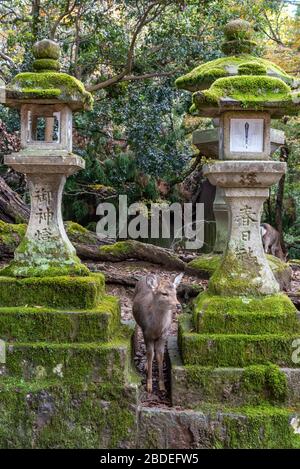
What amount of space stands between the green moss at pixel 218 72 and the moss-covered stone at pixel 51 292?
2.91 metres

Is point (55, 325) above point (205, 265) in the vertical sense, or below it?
below

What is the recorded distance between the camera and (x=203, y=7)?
31.3 feet

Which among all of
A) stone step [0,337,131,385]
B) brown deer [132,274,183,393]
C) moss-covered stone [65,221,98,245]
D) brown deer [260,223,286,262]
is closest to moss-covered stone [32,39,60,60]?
brown deer [132,274,183,393]

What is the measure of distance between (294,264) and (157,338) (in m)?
7.06

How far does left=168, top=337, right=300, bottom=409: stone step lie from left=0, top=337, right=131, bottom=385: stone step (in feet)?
1.58

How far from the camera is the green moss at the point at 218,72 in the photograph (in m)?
6.02

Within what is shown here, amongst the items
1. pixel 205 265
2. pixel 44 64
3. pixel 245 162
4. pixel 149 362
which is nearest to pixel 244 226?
pixel 245 162

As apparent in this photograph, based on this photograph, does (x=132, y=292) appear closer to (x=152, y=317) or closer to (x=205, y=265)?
(x=205, y=265)

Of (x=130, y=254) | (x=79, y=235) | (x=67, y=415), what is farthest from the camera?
(x=79, y=235)

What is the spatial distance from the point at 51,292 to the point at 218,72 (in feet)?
10.3

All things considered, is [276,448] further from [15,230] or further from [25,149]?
[15,230]

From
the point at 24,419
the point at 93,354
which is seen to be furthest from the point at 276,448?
the point at 24,419

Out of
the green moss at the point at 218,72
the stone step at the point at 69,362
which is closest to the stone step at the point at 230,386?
the stone step at the point at 69,362

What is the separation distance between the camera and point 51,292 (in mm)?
4668
